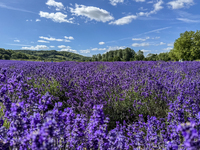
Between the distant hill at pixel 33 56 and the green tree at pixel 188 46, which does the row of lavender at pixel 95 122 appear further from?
the distant hill at pixel 33 56

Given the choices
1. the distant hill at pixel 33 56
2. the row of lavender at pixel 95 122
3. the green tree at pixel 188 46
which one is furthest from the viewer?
the distant hill at pixel 33 56

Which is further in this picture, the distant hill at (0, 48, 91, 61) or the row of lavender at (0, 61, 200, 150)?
the distant hill at (0, 48, 91, 61)

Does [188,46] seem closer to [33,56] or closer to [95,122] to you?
[95,122]

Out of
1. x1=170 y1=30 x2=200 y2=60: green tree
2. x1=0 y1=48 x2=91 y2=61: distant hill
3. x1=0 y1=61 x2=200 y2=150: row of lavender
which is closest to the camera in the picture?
x1=0 y1=61 x2=200 y2=150: row of lavender

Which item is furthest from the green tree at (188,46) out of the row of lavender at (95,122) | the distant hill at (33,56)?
the row of lavender at (95,122)

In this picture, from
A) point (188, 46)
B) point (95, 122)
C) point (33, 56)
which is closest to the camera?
point (95, 122)

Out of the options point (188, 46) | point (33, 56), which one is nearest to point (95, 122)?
point (188, 46)

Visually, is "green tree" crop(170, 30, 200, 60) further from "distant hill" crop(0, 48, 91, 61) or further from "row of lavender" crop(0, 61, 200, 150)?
"row of lavender" crop(0, 61, 200, 150)

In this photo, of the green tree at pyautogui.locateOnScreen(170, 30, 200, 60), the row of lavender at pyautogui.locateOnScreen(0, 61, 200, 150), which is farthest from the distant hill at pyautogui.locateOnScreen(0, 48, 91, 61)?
the row of lavender at pyautogui.locateOnScreen(0, 61, 200, 150)

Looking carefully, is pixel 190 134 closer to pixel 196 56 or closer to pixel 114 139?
pixel 114 139

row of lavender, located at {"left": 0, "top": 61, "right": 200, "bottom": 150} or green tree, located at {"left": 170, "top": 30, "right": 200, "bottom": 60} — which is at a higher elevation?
green tree, located at {"left": 170, "top": 30, "right": 200, "bottom": 60}

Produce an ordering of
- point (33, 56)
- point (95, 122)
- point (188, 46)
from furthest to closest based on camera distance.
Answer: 1. point (33, 56)
2. point (188, 46)
3. point (95, 122)

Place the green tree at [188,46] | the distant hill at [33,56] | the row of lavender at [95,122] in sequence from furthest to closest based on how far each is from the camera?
the distant hill at [33,56] < the green tree at [188,46] < the row of lavender at [95,122]

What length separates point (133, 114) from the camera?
2.69 metres
